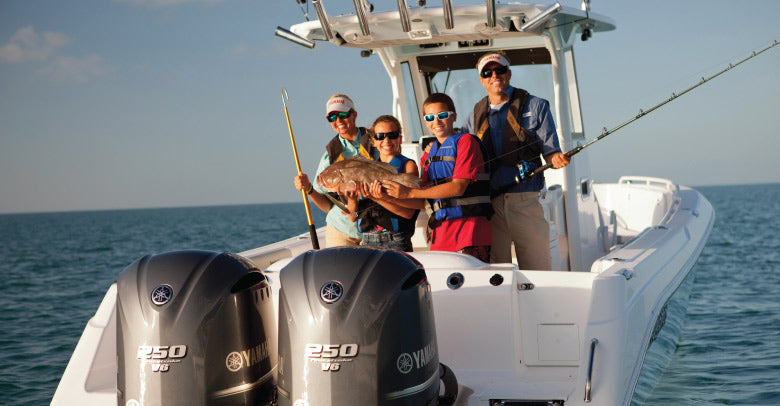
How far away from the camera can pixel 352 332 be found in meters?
2.44

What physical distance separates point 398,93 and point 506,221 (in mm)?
2351

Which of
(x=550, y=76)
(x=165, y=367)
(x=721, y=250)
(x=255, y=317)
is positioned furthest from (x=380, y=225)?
(x=721, y=250)

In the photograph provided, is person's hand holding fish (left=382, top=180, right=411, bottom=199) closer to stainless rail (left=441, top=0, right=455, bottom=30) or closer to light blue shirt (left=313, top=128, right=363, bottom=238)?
light blue shirt (left=313, top=128, right=363, bottom=238)

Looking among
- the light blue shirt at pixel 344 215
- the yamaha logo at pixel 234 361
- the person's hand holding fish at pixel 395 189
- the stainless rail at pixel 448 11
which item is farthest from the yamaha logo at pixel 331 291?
the stainless rail at pixel 448 11

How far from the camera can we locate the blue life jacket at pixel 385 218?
399cm

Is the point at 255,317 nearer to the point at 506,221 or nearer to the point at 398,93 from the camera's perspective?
the point at 506,221

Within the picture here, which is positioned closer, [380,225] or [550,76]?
[380,225]

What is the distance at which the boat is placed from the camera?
3.08 m

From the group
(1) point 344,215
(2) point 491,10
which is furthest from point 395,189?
(2) point 491,10

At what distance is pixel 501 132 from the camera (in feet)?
15.3

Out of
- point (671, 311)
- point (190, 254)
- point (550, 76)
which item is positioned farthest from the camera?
point (550, 76)

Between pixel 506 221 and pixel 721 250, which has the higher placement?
pixel 506 221

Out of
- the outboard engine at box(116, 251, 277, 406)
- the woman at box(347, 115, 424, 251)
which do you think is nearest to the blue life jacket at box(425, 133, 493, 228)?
the woman at box(347, 115, 424, 251)

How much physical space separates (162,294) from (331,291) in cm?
62
